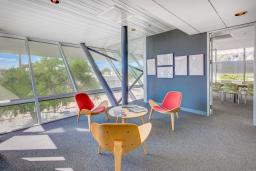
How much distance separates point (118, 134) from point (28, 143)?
7.56 ft

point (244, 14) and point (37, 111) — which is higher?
point (244, 14)

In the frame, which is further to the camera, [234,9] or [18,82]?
[18,82]

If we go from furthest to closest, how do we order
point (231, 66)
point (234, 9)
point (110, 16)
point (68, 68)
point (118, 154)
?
point (231, 66) < point (68, 68) < point (110, 16) < point (234, 9) < point (118, 154)

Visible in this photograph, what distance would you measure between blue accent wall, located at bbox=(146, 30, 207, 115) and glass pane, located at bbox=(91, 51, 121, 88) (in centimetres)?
180

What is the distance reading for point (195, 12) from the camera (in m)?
2.98

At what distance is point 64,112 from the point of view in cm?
489

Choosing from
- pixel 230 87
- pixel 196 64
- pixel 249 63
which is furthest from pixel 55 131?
pixel 249 63

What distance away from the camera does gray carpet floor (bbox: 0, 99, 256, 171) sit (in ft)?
7.06

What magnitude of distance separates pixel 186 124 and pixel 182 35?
2.97 meters

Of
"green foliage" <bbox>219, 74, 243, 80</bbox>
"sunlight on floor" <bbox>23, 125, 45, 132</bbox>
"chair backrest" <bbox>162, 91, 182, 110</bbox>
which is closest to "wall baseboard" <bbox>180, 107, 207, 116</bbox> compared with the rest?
"chair backrest" <bbox>162, 91, 182, 110</bbox>

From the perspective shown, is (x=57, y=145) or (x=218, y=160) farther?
(x=57, y=145)

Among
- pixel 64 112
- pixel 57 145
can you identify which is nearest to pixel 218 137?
pixel 57 145

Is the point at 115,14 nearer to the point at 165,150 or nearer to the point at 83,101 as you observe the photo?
the point at 83,101

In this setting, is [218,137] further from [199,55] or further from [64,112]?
[64,112]
